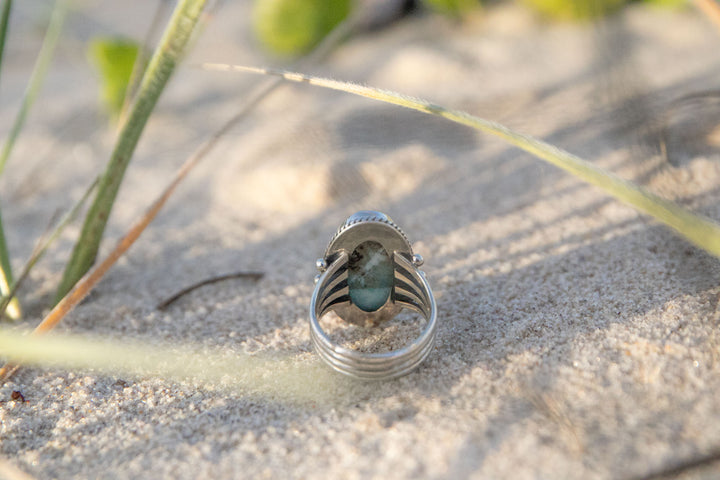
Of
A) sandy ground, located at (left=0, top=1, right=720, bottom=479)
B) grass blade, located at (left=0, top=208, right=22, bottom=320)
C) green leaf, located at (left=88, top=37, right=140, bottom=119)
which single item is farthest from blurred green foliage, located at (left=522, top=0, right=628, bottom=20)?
grass blade, located at (left=0, top=208, right=22, bottom=320)

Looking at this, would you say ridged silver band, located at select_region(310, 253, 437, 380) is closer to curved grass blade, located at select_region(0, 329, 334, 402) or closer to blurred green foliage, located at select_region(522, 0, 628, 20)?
curved grass blade, located at select_region(0, 329, 334, 402)

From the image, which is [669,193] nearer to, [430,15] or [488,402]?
[488,402]

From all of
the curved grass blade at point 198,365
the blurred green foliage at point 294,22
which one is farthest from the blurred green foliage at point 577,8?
the curved grass blade at point 198,365

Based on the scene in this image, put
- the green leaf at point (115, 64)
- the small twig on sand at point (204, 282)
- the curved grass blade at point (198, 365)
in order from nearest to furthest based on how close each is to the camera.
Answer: the curved grass blade at point (198, 365) → the small twig on sand at point (204, 282) → the green leaf at point (115, 64)

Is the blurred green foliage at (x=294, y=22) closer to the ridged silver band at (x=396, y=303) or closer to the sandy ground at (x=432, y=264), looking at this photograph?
the sandy ground at (x=432, y=264)

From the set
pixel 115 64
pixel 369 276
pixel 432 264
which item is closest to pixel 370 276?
pixel 369 276

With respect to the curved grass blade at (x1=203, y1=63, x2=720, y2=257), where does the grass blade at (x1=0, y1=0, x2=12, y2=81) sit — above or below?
above

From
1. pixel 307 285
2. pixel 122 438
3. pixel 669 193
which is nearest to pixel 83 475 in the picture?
pixel 122 438
